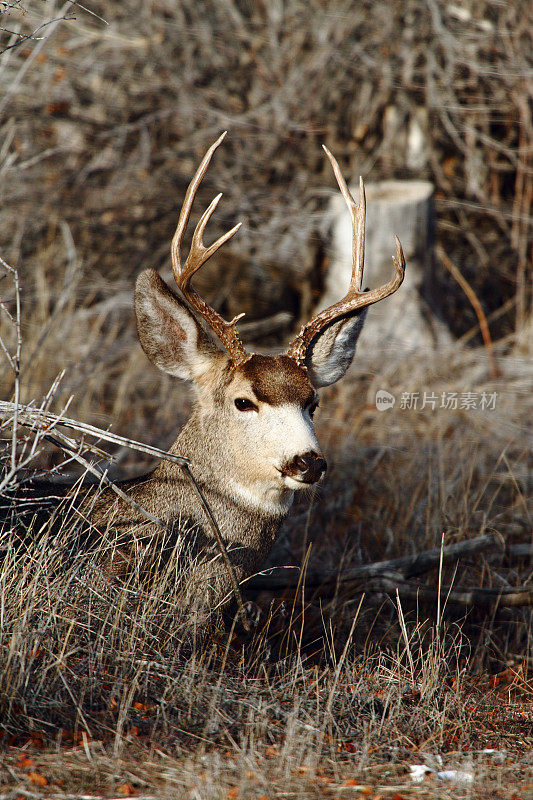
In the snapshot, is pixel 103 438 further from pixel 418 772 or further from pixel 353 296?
pixel 418 772

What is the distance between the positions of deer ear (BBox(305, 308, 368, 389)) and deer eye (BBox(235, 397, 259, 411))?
47 centimetres

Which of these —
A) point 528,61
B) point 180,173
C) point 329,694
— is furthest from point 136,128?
point 329,694

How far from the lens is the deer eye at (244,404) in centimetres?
368

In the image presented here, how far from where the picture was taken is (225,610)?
12.1ft

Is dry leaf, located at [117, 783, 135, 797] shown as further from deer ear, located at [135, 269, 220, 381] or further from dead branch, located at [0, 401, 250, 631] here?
deer ear, located at [135, 269, 220, 381]

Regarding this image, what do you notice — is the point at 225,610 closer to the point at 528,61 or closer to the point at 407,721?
the point at 407,721

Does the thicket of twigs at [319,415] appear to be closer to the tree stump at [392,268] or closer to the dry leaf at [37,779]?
the dry leaf at [37,779]

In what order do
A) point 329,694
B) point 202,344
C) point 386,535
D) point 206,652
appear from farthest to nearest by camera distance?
1. point 386,535
2. point 202,344
3. point 206,652
4. point 329,694

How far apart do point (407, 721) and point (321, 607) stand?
0.99 meters

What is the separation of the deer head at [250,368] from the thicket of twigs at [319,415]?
580mm

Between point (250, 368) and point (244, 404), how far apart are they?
0.52ft

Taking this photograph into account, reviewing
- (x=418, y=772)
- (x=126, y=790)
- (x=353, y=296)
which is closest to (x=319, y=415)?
(x=353, y=296)

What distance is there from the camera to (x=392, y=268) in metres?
7.82

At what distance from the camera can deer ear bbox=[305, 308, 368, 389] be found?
13.3ft
